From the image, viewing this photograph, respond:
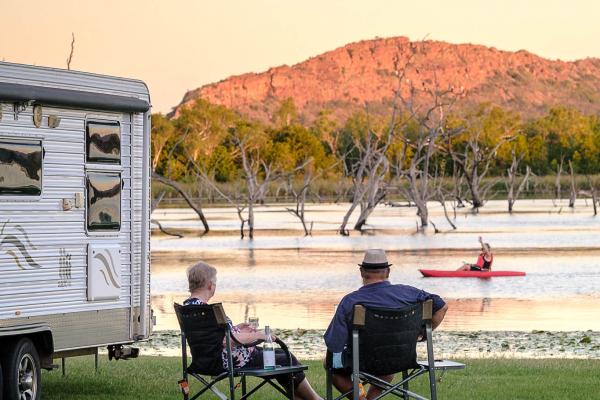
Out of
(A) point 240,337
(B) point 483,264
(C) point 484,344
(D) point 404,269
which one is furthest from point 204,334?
(D) point 404,269

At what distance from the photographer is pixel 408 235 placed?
51.7 metres

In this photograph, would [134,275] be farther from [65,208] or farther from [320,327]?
[320,327]

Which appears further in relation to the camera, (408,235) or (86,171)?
(408,235)

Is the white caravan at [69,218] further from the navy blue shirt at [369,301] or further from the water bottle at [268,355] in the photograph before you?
the navy blue shirt at [369,301]

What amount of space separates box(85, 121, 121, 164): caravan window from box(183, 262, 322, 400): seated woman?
132 centimetres

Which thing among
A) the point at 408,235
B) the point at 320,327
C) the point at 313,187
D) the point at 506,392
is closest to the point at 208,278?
the point at 506,392

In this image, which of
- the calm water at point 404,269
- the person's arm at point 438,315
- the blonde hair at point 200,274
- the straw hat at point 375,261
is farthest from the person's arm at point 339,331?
the calm water at point 404,269

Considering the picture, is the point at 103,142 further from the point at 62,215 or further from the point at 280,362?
the point at 280,362

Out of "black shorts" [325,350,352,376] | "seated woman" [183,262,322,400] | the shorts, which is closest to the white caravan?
"seated woman" [183,262,322,400]

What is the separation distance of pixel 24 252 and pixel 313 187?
9177 cm

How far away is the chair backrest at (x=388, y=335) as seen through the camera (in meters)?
7.33

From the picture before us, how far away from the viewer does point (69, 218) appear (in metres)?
8.67

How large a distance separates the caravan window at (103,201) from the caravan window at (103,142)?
114 millimetres

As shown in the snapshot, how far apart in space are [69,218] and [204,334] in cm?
142
